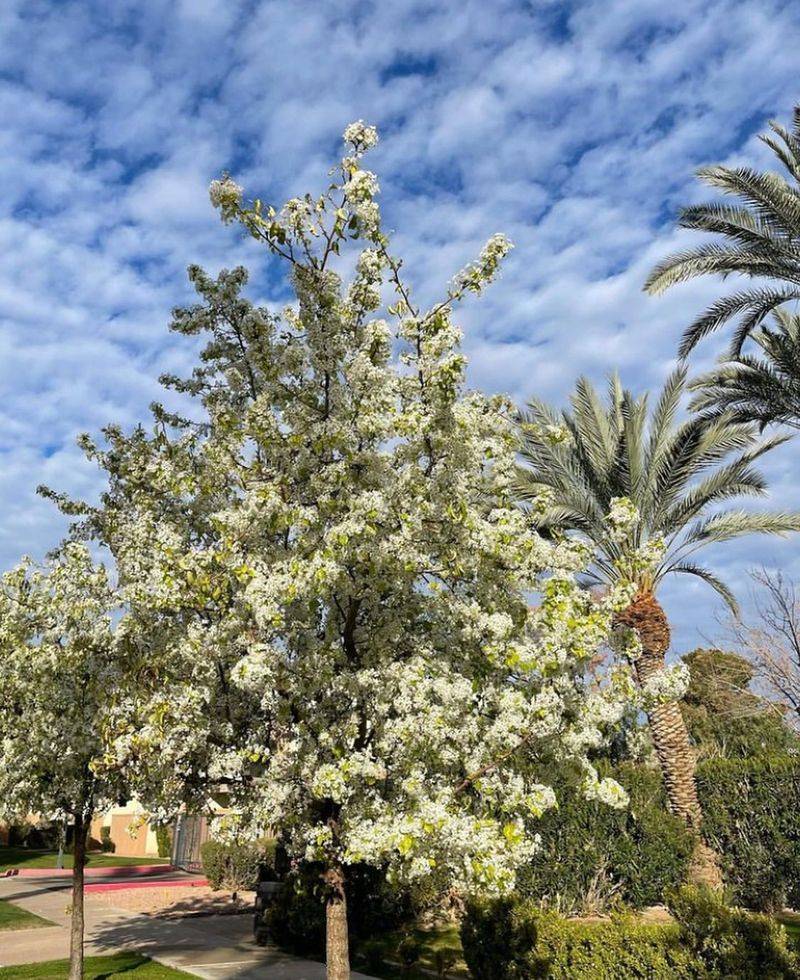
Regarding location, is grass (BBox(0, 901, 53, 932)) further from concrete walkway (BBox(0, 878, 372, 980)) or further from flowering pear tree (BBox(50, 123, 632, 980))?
flowering pear tree (BBox(50, 123, 632, 980))

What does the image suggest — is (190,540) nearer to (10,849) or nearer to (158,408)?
(158,408)

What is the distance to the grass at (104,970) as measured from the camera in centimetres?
1116

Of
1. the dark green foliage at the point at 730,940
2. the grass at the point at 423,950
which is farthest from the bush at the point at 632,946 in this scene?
the grass at the point at 423,950

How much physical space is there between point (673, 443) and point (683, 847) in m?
7.83

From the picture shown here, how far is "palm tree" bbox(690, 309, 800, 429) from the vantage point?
49.8 feet

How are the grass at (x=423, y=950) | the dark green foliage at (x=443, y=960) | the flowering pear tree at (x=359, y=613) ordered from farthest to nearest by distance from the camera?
the grass at (x=423, y=950) → the dark green foliage at (x=443, y=960) → the flowering pear tree at (x=359, y=613)

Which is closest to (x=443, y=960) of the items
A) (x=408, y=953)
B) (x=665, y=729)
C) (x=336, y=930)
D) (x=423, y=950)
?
(x=408, y=953)

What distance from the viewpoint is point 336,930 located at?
22.4 feet

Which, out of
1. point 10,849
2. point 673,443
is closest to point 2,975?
point 673,443

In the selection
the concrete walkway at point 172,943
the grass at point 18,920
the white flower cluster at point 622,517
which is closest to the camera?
the white flower cluster at point 622,517

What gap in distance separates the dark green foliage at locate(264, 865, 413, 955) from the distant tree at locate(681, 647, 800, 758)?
8.21 m

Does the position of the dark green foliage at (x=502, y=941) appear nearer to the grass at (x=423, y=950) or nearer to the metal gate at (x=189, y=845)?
the grass at (x=423, y=950)

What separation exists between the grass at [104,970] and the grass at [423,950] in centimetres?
270

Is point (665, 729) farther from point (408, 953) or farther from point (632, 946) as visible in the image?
point (632, 946)
